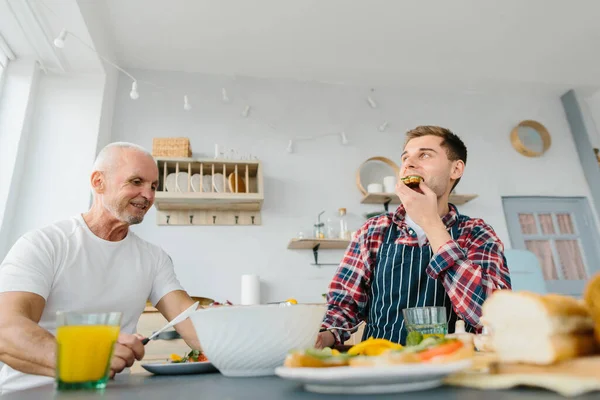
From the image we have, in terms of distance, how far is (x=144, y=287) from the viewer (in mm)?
1379

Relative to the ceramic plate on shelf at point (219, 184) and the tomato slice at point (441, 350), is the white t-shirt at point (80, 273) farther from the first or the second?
the ceramic plate on shelf at point (219, 184)

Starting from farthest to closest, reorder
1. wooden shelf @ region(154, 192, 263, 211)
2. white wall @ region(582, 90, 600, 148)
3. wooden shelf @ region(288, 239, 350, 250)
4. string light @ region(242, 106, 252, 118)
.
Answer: white wall @ region(582, 90, 600, 148)
string light @ region(242, 106, 252, 118)
wooden shelf @ region(288, 239, 350, 250)
wooden shelf @ region(154, 192, 263, 211)

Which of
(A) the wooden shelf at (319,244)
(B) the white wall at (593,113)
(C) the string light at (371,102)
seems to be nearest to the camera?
(A) the wooden shelf at (319,244)

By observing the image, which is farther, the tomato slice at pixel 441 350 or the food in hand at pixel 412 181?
the food in hand at pixel 412 181

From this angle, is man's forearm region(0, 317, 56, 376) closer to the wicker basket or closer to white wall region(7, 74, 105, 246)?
white wall region(7, 74, 105, 246)

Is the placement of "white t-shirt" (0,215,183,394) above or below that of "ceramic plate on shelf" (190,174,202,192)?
below

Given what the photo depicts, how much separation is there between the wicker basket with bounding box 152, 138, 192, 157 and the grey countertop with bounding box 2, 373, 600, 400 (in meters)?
→ 2.71

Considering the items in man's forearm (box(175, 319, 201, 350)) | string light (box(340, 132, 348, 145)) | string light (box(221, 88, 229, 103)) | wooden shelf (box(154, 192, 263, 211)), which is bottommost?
man's forearm (box(175, 319, 201, 350))

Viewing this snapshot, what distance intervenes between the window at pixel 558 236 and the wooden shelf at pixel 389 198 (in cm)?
59

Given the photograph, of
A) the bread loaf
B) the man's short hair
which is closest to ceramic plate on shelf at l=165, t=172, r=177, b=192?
the man's short hair

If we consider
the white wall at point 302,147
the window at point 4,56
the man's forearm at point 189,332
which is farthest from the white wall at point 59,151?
the man's forearm at point 189,332

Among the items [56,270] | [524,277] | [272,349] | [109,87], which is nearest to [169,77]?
[109,87]

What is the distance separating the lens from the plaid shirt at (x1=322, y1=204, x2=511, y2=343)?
1116 mm

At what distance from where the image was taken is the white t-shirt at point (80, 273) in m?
1.10
